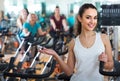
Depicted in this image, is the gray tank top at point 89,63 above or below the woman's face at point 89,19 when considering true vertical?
below

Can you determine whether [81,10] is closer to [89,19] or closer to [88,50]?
[89,19]

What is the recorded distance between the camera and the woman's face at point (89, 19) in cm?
202

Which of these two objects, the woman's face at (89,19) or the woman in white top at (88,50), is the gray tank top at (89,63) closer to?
the woman in white top at (88,50)

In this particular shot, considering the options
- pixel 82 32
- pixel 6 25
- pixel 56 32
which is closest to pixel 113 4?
pixel 56 32

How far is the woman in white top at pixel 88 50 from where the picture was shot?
2041mm

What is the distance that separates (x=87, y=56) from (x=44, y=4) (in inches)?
288

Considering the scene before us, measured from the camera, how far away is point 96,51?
6.71ft

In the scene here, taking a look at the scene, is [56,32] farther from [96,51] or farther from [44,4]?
[96,51]

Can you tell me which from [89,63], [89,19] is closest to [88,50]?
[89,63]

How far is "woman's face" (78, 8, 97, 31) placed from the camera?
2.02 metres

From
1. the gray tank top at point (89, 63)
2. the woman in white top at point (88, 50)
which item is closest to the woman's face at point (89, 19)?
the woman in white top at point (88, 50)

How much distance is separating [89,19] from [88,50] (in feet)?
0.74

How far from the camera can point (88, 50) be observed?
2.06 meters

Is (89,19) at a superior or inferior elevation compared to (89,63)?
superior
